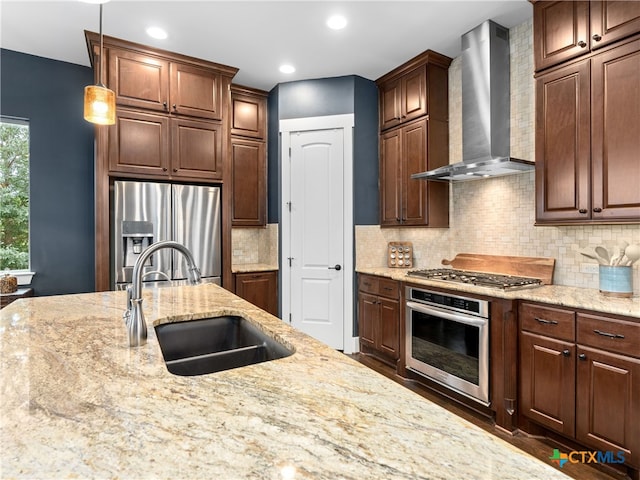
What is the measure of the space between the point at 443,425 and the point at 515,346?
1920 millimetres

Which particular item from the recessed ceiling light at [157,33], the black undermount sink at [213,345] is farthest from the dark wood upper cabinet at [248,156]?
the black undermount sink at [213,345]

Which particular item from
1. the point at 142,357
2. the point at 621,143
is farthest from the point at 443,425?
the point at 621,143

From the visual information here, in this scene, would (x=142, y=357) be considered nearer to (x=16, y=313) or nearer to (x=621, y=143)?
(x=16, y=313)

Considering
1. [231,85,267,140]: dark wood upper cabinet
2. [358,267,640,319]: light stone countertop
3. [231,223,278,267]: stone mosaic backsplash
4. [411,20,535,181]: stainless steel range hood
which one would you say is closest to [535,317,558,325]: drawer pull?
[358,267,640,319]: light stone countertop

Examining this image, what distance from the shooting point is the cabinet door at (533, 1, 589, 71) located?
7.38 feet

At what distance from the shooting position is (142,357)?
1056mm

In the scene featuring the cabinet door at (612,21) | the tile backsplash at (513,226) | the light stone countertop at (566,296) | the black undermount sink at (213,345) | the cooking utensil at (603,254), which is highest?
the cabinet door at (612,21)

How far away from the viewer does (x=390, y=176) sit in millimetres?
3811

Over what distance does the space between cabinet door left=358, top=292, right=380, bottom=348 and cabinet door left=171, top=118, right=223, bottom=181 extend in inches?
77.0

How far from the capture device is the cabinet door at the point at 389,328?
3268 mm

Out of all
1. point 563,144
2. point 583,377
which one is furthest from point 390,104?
point 583,377

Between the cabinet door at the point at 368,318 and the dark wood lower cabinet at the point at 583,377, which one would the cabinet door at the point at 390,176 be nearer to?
the cabinet door at the point at 368,318

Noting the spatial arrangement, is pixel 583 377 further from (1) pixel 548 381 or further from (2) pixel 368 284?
(2) pixel 368 284

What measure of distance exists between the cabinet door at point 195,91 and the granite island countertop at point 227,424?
9.42 ft
